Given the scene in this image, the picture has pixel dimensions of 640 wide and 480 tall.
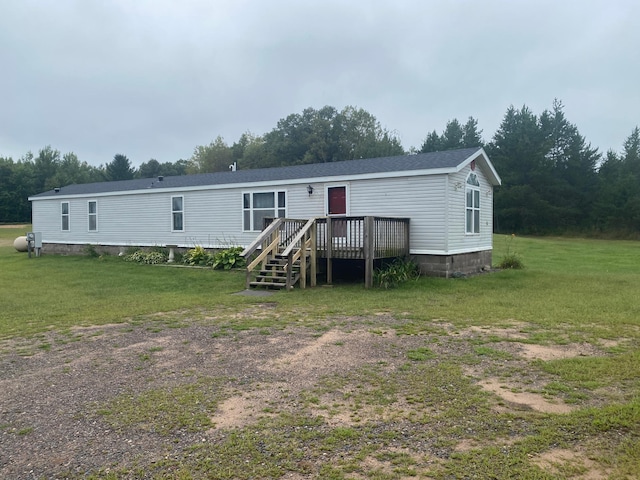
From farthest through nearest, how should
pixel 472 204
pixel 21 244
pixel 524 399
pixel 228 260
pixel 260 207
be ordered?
pixel 21 244 < pixel 260 207 < pixel 228 260 < pixel 472 204 < pixel 524 399

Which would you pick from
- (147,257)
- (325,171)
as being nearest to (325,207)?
(325,171)

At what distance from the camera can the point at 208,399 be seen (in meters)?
3.88

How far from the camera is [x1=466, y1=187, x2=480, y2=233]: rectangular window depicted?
1333 centimetres

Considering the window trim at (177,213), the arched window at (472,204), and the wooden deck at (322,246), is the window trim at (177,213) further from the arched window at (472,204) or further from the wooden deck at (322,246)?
the arched window at (472,204)

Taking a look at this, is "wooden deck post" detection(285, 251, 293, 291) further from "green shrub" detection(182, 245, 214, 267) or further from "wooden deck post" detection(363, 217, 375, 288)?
"green shrub" detection(182, 245, 214, 267)

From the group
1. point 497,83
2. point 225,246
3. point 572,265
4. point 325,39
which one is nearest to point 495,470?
point 225,246

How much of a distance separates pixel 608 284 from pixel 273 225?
26.0ft

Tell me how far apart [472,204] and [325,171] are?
4.43 metres

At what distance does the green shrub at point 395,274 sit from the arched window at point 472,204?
7.99ft

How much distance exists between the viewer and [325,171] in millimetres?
14578

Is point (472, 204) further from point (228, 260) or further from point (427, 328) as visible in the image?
point (427, 328)

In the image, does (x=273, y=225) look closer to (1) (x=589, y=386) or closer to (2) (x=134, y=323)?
(2) (x=134, y=323)

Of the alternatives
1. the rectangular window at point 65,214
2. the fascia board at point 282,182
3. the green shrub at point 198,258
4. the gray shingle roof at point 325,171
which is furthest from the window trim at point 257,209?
the rectangular window at point 65,214

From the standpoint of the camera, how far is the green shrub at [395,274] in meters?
11.1
